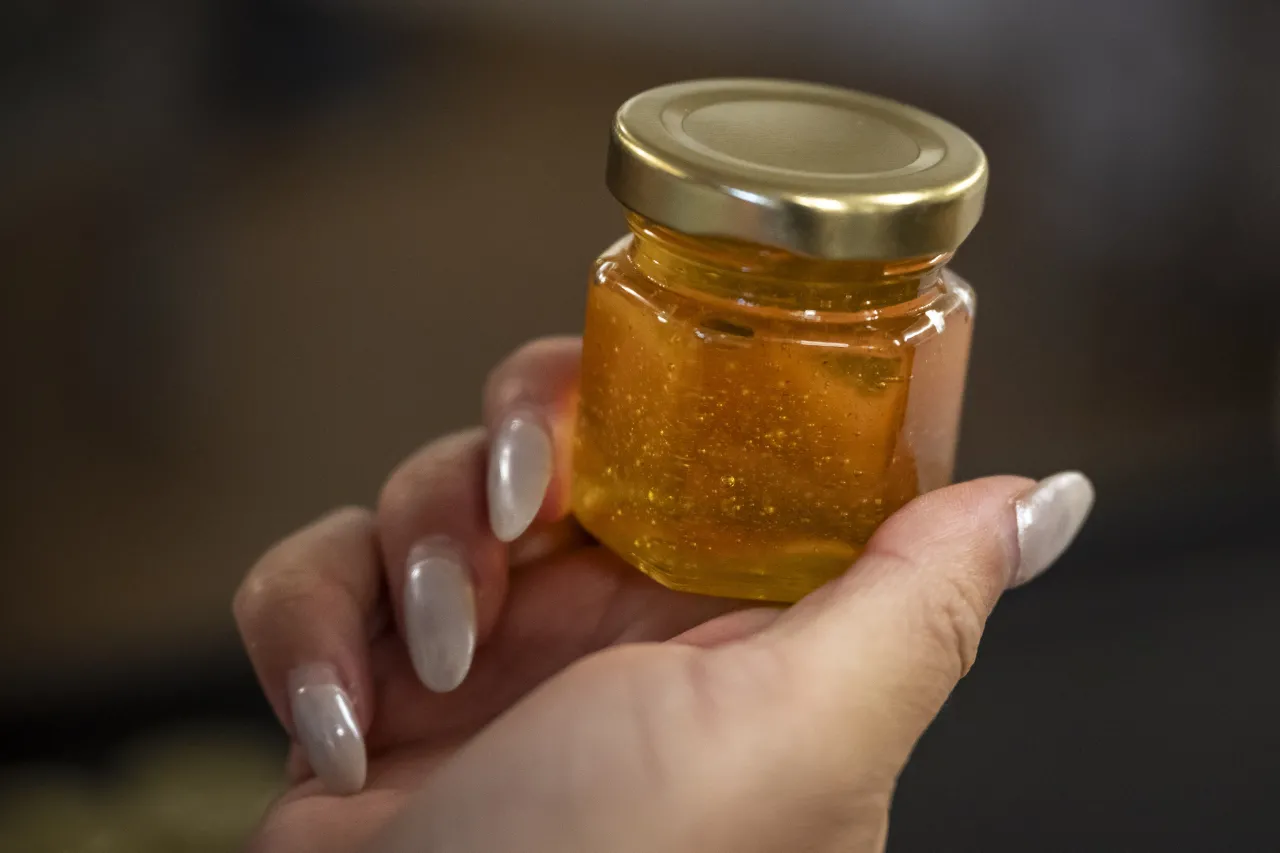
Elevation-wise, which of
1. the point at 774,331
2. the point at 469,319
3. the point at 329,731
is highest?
the point at 774,331

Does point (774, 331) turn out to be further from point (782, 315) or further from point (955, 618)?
point (955, 618)

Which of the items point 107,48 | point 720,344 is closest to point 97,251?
point 107,48

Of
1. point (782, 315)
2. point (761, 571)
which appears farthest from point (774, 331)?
point (761, 571)

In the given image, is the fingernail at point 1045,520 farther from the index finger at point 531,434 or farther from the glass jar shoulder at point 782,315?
the index finger at point 531,434

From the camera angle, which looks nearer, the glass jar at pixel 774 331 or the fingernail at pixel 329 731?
the glass jar at pixel 774 331

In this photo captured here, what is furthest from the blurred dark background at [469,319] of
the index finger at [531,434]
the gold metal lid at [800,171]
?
the gold metal lid at [800,171]

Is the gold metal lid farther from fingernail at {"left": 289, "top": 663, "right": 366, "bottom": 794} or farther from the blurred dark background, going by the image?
the blurred dark background
